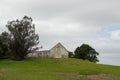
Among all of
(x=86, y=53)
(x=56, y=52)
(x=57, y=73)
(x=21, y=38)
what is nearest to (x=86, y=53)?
(x=86, y=53)

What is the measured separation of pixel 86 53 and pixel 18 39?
45.9 metres

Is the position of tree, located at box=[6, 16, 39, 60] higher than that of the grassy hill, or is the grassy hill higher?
tree, located at box=[6, 16, 39, 60]

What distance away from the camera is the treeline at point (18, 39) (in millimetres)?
94000

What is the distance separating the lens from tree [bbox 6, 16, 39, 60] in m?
93.8

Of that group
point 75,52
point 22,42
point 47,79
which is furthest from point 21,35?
point 47,79

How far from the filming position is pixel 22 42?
94.1 m

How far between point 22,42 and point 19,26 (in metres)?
5.26

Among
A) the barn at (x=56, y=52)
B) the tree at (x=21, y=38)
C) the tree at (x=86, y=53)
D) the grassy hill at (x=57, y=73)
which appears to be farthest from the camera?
the tree at (x=86, y=53)

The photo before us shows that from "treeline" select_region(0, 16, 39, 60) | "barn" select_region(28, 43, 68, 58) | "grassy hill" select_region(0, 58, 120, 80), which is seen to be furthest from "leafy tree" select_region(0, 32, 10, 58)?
"barn" select_region(28, 43, 68, 58)

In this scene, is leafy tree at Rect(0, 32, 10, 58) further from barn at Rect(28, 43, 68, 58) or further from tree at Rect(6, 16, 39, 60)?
barn at Rect(28, 43, 68, 58)

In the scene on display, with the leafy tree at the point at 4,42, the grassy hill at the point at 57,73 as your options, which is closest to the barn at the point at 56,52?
the leafy tree at the point at 4,42

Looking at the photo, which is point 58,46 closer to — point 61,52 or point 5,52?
point 61,52

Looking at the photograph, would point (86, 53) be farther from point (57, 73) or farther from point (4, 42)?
point (57, 73)

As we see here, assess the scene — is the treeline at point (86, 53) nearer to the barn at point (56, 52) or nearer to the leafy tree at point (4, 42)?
the barn at point (56, 52)
